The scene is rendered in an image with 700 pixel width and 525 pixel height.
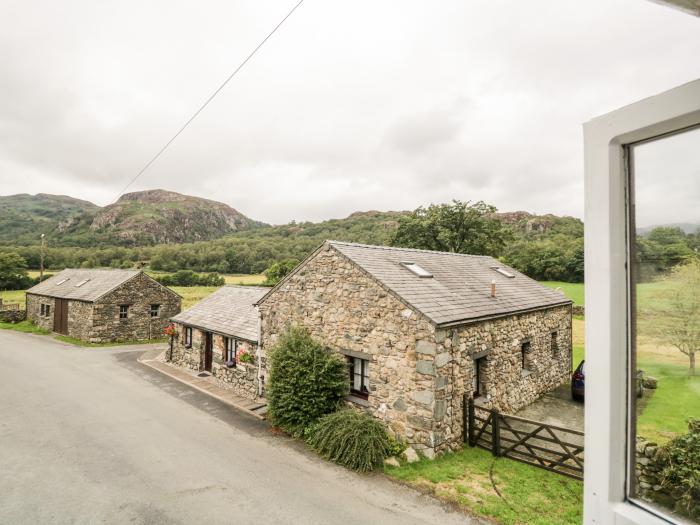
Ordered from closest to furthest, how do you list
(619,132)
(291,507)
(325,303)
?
(619,132) → (291,507) → (325,303)

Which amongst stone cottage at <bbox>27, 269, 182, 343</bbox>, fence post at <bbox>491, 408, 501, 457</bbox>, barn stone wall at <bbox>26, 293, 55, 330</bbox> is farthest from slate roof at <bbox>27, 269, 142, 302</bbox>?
fence post at <bbox>491, 408, 501, 457</bbox>

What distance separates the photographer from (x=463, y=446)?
30.3 ft

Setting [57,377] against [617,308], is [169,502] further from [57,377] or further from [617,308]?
[57,377]

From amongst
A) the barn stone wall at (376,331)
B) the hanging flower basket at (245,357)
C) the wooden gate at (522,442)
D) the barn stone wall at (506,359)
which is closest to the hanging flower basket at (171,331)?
the hanging flower basket at (245,357)

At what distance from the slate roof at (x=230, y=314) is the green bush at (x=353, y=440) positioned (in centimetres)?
490

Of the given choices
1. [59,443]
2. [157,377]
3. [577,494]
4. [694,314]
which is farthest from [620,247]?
[157,377]

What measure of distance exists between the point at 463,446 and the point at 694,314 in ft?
30.0

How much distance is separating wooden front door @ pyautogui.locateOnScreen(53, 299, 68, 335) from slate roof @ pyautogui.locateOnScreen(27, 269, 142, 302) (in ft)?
1.78

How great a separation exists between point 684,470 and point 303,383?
9.15m

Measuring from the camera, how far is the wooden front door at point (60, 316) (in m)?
26.9

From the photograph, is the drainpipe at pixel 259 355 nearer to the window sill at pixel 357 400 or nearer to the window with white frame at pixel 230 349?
the window with white frame at pixel 230 349

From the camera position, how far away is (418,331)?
8.70 m

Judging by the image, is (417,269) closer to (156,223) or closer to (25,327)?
(25,327)

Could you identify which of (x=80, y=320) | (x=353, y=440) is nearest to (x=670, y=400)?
(x=353, y=440)
